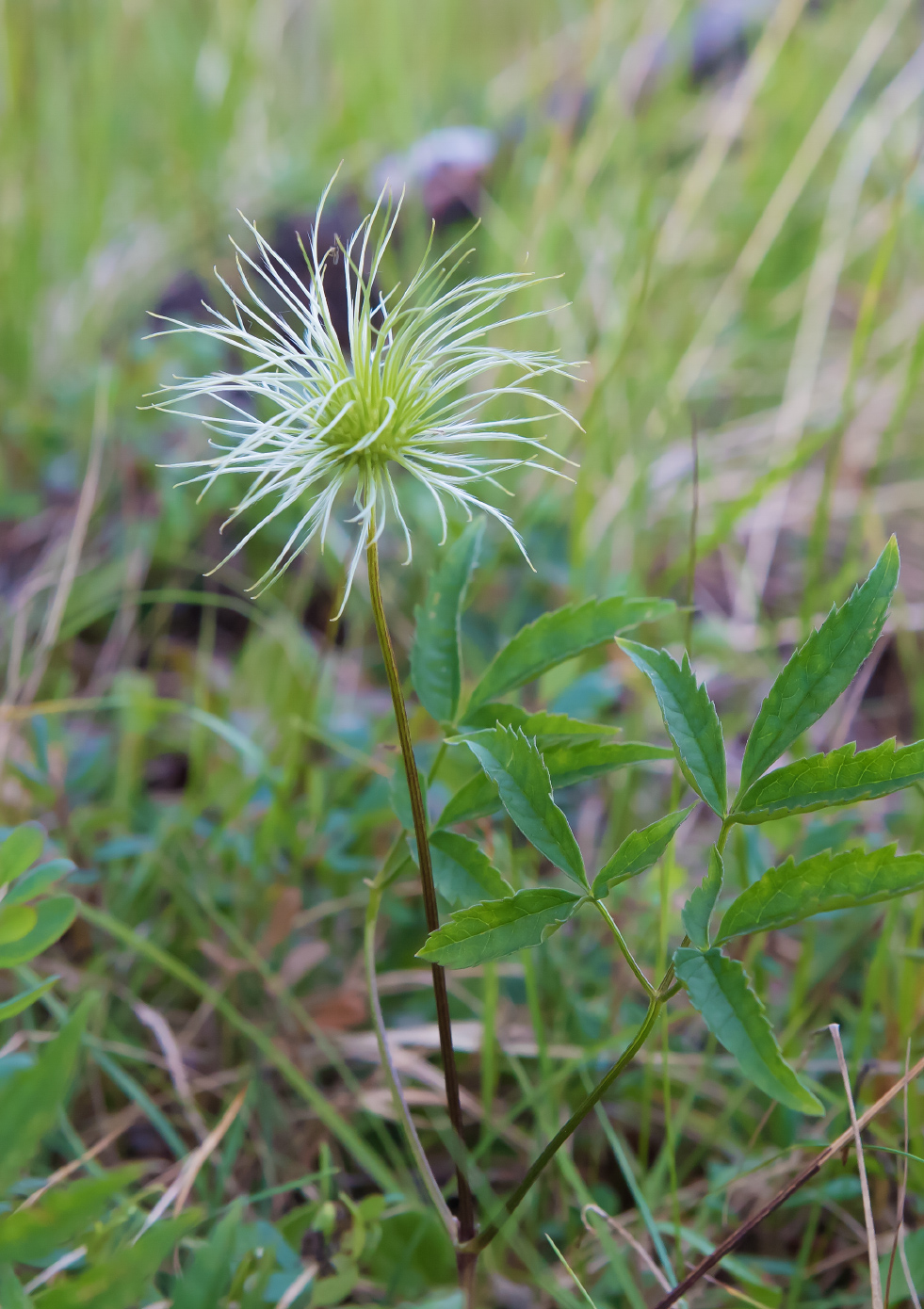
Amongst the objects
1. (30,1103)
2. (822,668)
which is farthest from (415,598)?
(30,1103)

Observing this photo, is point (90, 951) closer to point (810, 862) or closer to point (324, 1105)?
point (324, 1105)

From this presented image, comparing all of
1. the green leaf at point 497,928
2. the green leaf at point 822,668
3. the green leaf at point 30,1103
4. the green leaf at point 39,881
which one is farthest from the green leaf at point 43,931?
the green leaf at point 822,668

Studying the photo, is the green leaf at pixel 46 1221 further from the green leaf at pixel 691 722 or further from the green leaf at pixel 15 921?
the green leaf at pixel 691 722

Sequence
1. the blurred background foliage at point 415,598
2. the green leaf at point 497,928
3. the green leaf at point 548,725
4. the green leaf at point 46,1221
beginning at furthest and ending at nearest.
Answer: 1. the blurred background foliage at point 415,598
2. the green leaf at point 548,725
3. the green leaf at point 497,928
4. the green leaf at point 46,1221

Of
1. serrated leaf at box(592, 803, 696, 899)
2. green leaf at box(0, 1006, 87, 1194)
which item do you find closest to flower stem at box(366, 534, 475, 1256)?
serrated leaf at box(592, 803, 696, 899)

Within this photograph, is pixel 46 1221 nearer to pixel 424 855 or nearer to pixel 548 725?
pixel 424 855

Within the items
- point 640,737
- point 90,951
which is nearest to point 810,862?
point 640,737
